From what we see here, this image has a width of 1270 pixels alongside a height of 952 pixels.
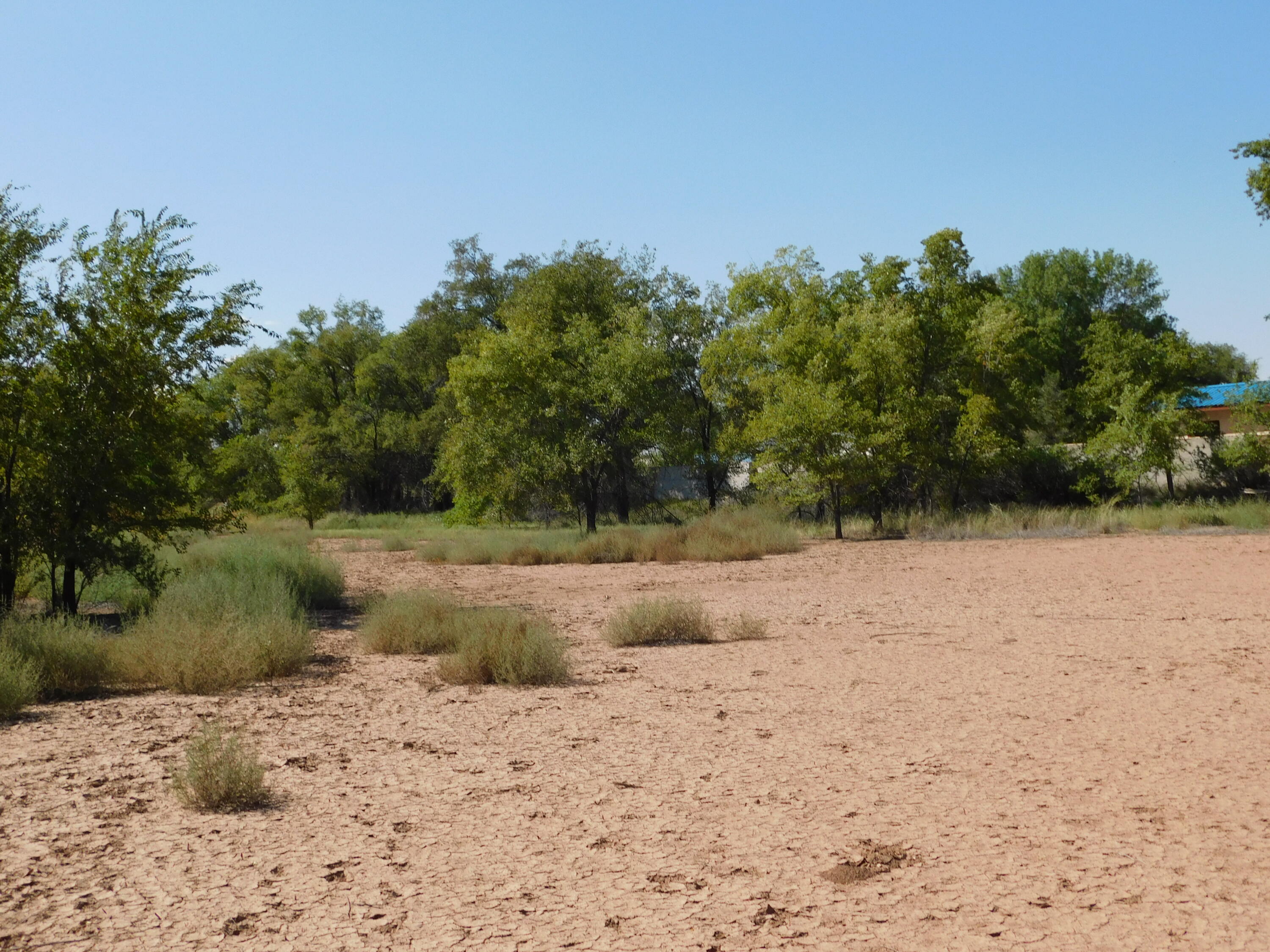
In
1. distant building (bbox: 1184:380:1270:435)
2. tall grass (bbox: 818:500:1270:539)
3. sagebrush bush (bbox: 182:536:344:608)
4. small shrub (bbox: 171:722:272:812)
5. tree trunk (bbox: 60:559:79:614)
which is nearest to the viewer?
small shrub (bbox: 171:722:272:812)

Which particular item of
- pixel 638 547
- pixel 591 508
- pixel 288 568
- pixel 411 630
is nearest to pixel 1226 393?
pixel 591 508

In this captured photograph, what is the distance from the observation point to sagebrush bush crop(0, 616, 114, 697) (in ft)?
30.5

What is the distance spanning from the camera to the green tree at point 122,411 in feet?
41.0

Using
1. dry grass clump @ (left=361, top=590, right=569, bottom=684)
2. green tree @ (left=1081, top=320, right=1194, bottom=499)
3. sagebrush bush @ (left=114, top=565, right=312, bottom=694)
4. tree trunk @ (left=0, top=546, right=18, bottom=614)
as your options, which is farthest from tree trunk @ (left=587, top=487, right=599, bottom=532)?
sagebrush bush @ (left=114, top=565, right=312, bottom=694)

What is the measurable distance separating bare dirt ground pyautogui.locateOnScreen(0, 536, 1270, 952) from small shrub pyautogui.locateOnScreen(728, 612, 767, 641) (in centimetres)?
82

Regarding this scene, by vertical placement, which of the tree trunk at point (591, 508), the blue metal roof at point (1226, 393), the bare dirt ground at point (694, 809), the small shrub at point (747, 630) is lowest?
the bare dirt ground at point (694, 809)

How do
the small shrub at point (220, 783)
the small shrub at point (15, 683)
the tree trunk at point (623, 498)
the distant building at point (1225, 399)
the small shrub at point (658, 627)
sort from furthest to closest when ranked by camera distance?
the tree trunk at point (623, 498)
the distant building at point (1225, 399)
the small shrub at point (658, 627)
the small shrub at point (15, 683)
the small shrub at point (220, 783)

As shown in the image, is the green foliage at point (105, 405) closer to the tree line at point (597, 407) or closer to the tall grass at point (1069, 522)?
the tree line at point (597, 407)

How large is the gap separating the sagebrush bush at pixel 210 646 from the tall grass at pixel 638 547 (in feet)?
43.1

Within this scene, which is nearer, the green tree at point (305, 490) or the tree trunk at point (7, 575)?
the tree trunk at point (7, 575)

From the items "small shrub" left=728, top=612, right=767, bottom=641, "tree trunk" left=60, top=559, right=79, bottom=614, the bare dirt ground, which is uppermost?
"tree trunk" left=60, top=559, right=79, bottom=614

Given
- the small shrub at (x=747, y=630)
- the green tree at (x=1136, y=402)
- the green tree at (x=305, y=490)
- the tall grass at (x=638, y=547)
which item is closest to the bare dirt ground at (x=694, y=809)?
the small shrub at (x=747, y=630)

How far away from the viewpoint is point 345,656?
37.1 ft

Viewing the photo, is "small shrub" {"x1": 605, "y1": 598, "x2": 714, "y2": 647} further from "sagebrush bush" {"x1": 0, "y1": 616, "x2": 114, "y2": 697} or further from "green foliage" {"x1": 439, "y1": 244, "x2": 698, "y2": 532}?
"green foliage" {"x1": 439, "y1": 244, "x2": 698, "y2": 532}
